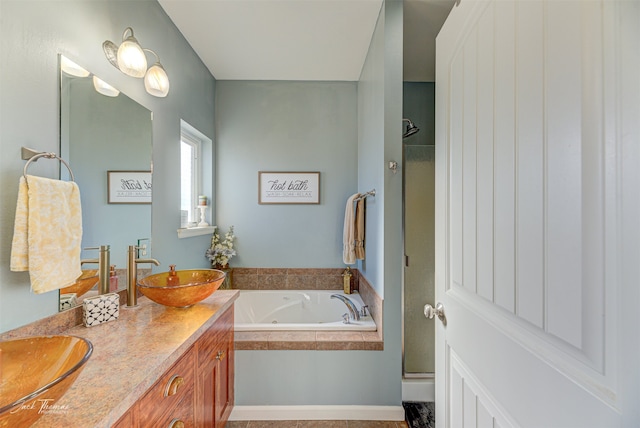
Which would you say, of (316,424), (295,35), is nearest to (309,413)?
(316,424)

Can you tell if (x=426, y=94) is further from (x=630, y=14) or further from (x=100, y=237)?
(x=100, y=237)

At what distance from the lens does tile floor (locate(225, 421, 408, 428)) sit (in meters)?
1.82

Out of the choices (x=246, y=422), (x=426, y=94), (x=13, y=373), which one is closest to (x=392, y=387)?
(x=246, y=422)

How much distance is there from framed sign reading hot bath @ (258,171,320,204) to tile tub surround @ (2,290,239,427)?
60.5 inches

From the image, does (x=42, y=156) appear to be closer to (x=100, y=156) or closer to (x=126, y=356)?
(x=100, y=156)

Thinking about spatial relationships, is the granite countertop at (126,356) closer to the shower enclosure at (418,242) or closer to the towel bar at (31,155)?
the towel bar at (31,155)

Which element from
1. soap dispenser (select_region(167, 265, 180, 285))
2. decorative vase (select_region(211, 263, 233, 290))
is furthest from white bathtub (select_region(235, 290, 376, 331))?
soap dispenser (select_region(167, 265, 180, 285))

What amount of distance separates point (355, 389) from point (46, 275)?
1.77 meters

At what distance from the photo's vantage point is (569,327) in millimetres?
546

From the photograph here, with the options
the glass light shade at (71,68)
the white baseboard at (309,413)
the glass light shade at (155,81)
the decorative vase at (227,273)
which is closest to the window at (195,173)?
the decorative vase at (227,273)

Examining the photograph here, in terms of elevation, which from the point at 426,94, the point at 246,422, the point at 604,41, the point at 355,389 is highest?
the point at 426,94

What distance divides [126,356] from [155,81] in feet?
4.56

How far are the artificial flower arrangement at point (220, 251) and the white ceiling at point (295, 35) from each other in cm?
159

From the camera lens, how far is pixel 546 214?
1.99 ft
